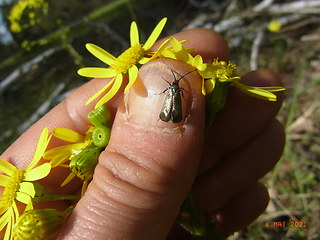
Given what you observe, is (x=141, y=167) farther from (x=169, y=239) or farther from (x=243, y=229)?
(x=243, y=229)


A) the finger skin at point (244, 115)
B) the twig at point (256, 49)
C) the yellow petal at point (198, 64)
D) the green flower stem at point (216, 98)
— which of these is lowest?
the twig at point (256, 49)

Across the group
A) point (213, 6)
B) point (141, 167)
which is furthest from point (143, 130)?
point (213, 6)

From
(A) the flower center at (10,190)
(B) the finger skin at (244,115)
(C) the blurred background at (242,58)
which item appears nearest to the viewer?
(A) the flower center at (10,190)

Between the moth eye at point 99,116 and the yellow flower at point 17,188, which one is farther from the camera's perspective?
the moth eye at point 99,116

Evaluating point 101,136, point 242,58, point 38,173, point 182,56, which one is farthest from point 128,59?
point 242,58

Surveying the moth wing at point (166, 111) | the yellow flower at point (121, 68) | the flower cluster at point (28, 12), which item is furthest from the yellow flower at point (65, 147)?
the flower cluster at point (28, 12)

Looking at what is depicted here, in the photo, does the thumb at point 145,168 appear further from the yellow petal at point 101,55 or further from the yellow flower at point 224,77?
the yellow petal at point 101,55
